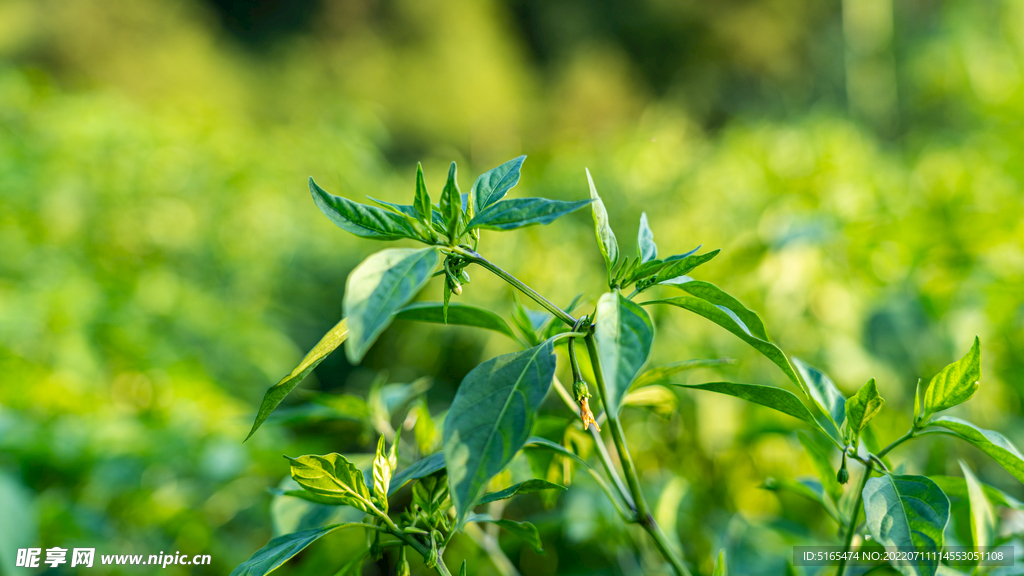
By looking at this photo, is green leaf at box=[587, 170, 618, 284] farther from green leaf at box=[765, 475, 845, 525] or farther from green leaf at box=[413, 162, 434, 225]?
green leaf at box=[765, 475, 845, 525]

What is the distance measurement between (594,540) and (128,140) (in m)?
1.70

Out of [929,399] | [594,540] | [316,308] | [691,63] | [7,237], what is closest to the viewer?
[929,399]

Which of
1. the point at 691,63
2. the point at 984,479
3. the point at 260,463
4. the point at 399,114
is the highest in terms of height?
the point at 691,63

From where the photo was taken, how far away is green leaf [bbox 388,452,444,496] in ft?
0.86

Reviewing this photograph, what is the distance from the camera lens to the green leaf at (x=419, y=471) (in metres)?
0.26

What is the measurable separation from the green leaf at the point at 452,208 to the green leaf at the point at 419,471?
10 cm

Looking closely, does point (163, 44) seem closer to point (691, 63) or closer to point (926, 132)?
point (691, 63)

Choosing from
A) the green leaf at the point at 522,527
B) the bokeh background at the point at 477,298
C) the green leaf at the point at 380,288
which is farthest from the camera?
the bokeh background at the point at 477,298

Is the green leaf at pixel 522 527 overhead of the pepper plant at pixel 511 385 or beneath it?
beneath

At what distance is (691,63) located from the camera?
7699mm

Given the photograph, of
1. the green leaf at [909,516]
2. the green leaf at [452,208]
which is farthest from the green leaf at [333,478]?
the green leaf at [909,516]

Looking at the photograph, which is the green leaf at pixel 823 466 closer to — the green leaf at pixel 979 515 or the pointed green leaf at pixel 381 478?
the green leaf at pixel 979 515

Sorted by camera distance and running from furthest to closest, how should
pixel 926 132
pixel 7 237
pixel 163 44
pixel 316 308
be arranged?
pixel 163 44 → pixel 926 132 → pixel 316 308 → pixel 7 237

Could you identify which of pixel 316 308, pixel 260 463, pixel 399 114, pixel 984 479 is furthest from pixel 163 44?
pixel 984 479
